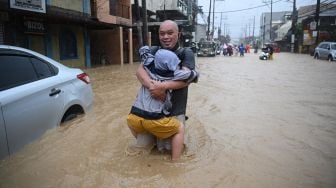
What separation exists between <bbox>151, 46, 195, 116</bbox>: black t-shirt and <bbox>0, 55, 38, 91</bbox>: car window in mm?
1485

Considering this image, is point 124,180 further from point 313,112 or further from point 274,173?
point 313,112

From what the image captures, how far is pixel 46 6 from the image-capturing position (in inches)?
562

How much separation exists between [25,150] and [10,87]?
0.76 m

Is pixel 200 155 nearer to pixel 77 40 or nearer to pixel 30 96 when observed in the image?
pixel 30 96

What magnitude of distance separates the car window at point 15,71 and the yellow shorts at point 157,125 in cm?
131

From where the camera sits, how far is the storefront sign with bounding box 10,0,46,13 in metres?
11.8

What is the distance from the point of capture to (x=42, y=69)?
4.18 meters

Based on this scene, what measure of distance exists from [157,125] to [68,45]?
15.7 meters

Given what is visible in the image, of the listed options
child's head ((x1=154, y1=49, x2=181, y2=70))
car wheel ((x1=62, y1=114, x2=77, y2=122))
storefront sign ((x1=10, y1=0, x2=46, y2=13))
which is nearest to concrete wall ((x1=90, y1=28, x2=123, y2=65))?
storefront sign ((x1=10, y1=0, x2=46, y2=13))

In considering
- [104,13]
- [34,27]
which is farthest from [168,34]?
[104,13]

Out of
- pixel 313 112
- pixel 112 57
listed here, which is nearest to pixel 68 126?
pixel 313 112

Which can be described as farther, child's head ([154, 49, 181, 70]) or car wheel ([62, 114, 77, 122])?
car wheel ([62, 114, 77, 122])

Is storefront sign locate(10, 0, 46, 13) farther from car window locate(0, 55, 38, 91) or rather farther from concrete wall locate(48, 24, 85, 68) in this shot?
car window locate(0, 55, 38, 91)

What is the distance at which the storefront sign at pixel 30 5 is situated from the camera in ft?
38.5
